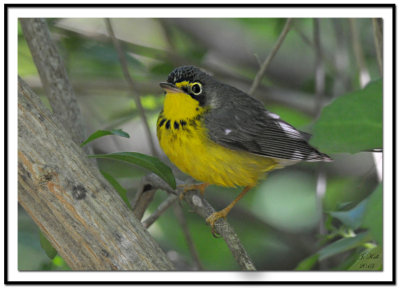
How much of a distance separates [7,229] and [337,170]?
310 cm

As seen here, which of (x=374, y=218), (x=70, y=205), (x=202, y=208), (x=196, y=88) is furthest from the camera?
(x=196, y=88)

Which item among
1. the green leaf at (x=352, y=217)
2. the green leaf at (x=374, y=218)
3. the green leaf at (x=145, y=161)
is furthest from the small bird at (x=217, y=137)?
the green leaf at (x=374, y=218)

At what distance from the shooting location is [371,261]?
7.52ft

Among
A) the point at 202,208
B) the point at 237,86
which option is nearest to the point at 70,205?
the point at 202,208

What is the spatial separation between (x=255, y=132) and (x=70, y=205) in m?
1.49

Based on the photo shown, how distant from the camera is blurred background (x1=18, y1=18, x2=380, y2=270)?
4.25m

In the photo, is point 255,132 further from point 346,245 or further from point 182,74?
point 346,245

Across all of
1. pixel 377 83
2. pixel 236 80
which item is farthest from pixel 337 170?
pixel 377 83

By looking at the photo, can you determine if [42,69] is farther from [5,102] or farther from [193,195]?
[193,195]

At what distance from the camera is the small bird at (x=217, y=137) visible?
10.2 ft

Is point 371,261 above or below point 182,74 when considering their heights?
below

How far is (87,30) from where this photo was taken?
4.42m

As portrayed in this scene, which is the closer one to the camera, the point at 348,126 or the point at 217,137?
the point at 348,126

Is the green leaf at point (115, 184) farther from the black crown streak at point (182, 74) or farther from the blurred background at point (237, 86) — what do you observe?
the blurred background at point (237, 86)
